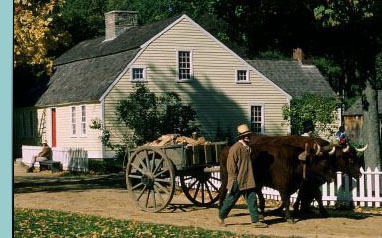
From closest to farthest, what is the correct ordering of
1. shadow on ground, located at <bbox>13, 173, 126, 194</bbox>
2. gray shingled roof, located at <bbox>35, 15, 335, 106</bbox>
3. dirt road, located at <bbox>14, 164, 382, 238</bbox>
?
dirt road, located at <bbox>14, 164, 382, 238</bbox>
shadow on ground, located at <bbox>13, 173, 126, 194</bbox>
gray shingled roof, located at <bbox>35, 15, 335, 106</bbox>

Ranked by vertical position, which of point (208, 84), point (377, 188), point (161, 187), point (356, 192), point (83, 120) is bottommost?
point (356, 192)

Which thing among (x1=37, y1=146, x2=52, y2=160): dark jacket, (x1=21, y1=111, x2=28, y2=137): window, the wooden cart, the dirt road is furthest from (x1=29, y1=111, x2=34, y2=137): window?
the wooden cart

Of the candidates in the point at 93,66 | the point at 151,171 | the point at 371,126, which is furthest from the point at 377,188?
the point at 93,66

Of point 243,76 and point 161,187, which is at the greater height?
point 243,76

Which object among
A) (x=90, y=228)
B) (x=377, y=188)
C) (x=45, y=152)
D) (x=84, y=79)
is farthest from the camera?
(x=84, y=79)

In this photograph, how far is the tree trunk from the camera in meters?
22.7

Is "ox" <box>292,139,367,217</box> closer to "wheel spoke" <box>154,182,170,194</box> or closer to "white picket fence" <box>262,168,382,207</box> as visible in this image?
"white picket fence" <box>262,168,382,207</box>

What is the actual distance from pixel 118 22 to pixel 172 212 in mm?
25700

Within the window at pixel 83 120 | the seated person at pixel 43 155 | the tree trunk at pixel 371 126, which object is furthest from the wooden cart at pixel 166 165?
the window at pixel 83 120

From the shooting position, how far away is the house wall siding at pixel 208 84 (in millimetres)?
39062

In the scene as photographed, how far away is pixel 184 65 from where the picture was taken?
40250mm

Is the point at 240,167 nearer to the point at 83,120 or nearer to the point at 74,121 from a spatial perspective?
the point at 83,120

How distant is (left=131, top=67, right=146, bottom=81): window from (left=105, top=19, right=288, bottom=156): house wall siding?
0.73ft

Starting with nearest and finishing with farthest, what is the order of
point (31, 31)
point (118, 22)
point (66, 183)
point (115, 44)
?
point (31, 31), point (66, 183), point (115, 44), point (118, 22)
